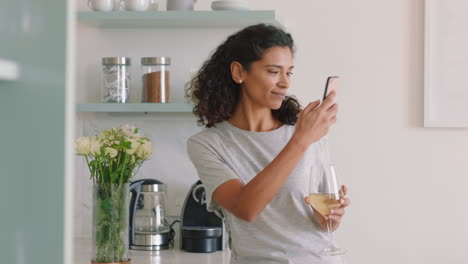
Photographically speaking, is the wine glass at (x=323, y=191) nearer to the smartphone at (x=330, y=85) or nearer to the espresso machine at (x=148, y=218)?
the smartphone at (x=330, y=85)

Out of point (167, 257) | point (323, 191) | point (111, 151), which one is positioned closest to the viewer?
point (323, 191)

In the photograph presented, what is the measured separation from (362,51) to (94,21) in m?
1.03

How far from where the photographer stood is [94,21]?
2.96 metres

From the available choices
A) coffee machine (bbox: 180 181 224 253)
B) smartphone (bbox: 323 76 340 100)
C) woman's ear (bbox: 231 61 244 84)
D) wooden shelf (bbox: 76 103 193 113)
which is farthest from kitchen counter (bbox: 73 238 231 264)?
smartphone (bbox: 323 76 340 100)

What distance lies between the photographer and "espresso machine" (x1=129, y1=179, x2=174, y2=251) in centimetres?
283

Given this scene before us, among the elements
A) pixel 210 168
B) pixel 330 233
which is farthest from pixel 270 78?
pixel 330 233

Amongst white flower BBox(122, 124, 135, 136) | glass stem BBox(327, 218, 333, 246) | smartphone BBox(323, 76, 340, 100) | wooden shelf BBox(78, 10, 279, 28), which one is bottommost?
glass stem BBox(327, 218, 333, 246)

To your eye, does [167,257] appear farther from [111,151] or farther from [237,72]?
[237,72]

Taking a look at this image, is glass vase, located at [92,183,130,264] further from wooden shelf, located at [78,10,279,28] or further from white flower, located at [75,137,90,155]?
wooden shelf, located at [78,10,279,28]

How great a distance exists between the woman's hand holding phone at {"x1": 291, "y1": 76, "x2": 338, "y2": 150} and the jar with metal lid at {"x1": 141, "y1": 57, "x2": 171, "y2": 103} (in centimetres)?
108

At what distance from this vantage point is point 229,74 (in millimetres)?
2104

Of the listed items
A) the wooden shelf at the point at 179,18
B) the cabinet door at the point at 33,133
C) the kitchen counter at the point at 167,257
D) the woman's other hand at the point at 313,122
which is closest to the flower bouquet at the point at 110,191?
the kitchen counter at the point at 167,257

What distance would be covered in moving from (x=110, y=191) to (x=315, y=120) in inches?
32.7

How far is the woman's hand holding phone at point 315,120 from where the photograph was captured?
1862 mm
